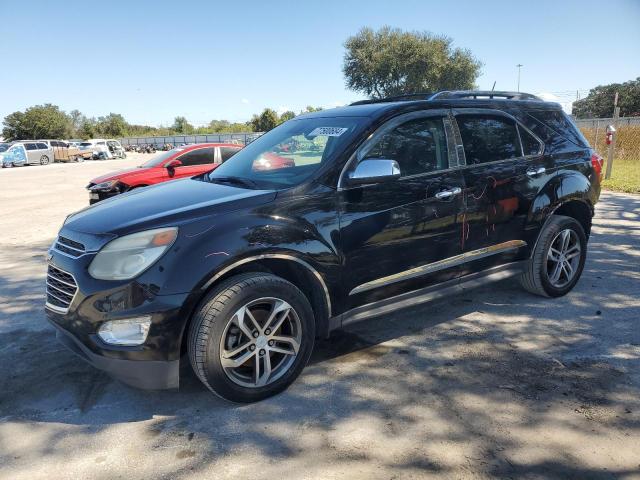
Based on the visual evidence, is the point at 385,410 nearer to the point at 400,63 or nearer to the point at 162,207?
the point at 162,207

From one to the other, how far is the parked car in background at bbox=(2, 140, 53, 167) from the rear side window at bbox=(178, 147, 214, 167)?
29098 millimetres

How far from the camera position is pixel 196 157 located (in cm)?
1059

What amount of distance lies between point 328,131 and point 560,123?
244cm

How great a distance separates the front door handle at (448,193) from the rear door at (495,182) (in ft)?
0.32

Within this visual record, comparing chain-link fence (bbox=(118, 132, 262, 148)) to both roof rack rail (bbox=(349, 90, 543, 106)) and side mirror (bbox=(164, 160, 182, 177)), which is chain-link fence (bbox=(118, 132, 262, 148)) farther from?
roof rack rail (bbox=(349, 90, 543, 106))

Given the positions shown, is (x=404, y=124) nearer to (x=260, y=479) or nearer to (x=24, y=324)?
(x=260, y=479)

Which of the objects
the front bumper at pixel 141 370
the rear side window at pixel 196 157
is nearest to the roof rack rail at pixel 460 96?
the front bumper at pixel 141 370

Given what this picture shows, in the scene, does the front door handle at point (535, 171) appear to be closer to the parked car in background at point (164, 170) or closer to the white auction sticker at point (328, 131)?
the white auction sticker at point (328, 131)

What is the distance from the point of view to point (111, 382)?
3.36 m

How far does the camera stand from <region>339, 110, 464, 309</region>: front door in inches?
129

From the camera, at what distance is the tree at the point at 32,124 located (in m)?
65.7

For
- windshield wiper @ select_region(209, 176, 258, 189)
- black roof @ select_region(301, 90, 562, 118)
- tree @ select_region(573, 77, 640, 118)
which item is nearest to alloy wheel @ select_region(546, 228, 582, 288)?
black roof @ select_region(301, 90, 562, 118)

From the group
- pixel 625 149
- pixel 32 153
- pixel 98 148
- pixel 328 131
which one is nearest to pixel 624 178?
pixel 625 149

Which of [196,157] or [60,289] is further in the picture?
[196,157]
